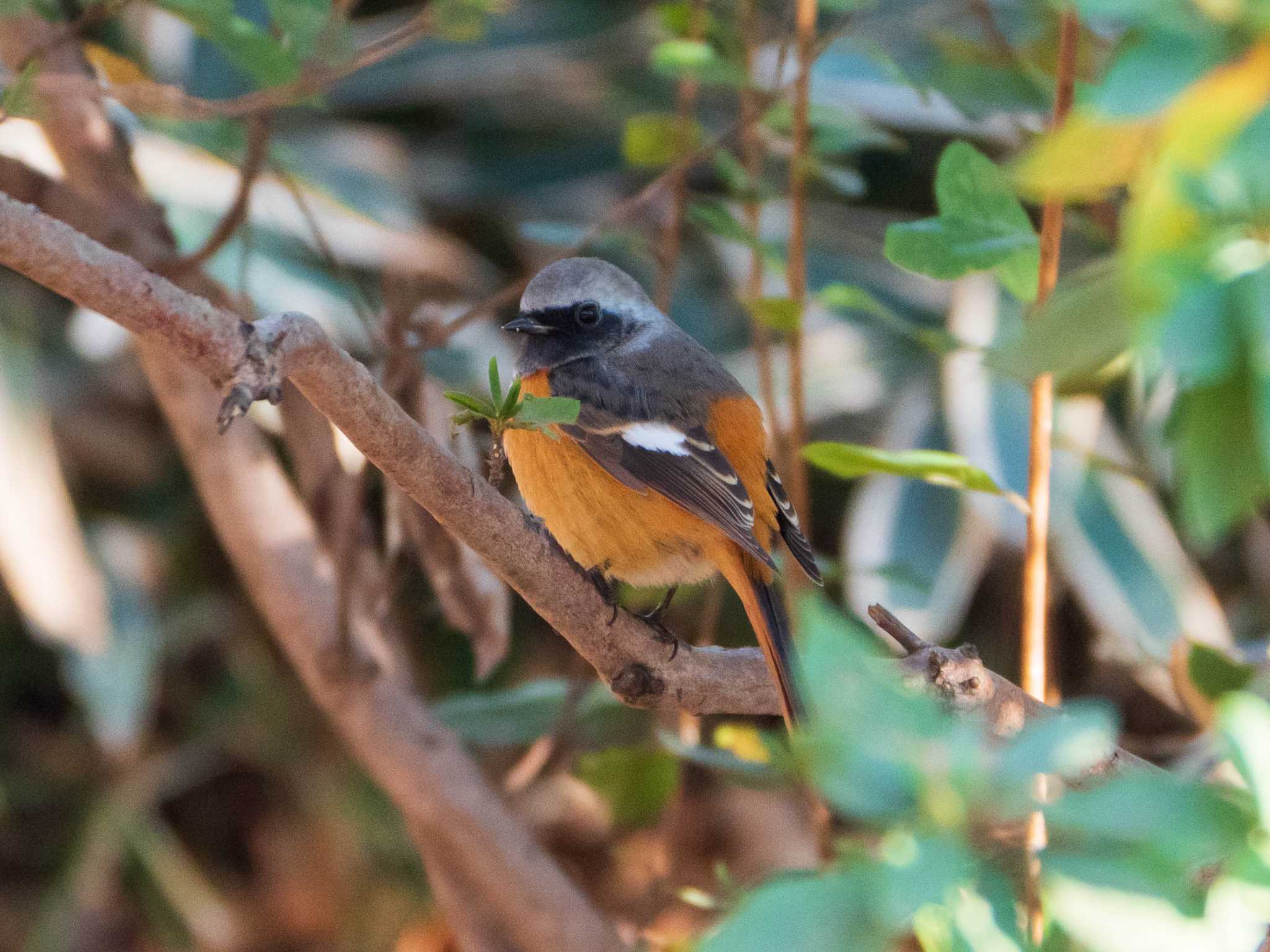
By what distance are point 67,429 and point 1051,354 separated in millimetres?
3410

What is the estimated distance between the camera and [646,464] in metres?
1.99

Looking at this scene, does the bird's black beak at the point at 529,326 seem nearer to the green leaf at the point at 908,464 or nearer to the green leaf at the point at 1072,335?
the green leaf at the point at 908,464

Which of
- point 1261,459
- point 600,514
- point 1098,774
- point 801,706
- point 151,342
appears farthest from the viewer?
point 600,514

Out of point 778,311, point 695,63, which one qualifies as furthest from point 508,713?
point 695,63

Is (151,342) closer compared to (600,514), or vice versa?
(151,342)

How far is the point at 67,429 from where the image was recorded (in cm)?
349

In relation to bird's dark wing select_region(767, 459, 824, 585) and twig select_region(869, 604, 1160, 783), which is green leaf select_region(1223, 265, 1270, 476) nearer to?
twig select_region(869, 604, 1160, 783)

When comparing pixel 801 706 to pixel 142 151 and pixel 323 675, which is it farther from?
pixel 142 151

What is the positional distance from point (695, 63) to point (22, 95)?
975 mm

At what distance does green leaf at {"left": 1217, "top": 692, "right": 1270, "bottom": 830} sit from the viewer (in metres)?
0.60

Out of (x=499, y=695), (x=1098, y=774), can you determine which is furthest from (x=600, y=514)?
(x=1098, y=774)

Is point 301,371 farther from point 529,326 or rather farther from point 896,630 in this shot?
point 529,326

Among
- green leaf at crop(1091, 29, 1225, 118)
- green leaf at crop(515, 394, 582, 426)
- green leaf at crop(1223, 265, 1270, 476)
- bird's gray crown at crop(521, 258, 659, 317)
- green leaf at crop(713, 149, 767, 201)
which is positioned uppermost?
green leaf at crop(1091, 29, 1225, 118)

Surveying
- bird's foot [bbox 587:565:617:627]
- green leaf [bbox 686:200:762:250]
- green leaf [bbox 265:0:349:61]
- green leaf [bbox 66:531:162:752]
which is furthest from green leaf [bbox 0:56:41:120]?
green leaf [bbox 66:531:162:752]
